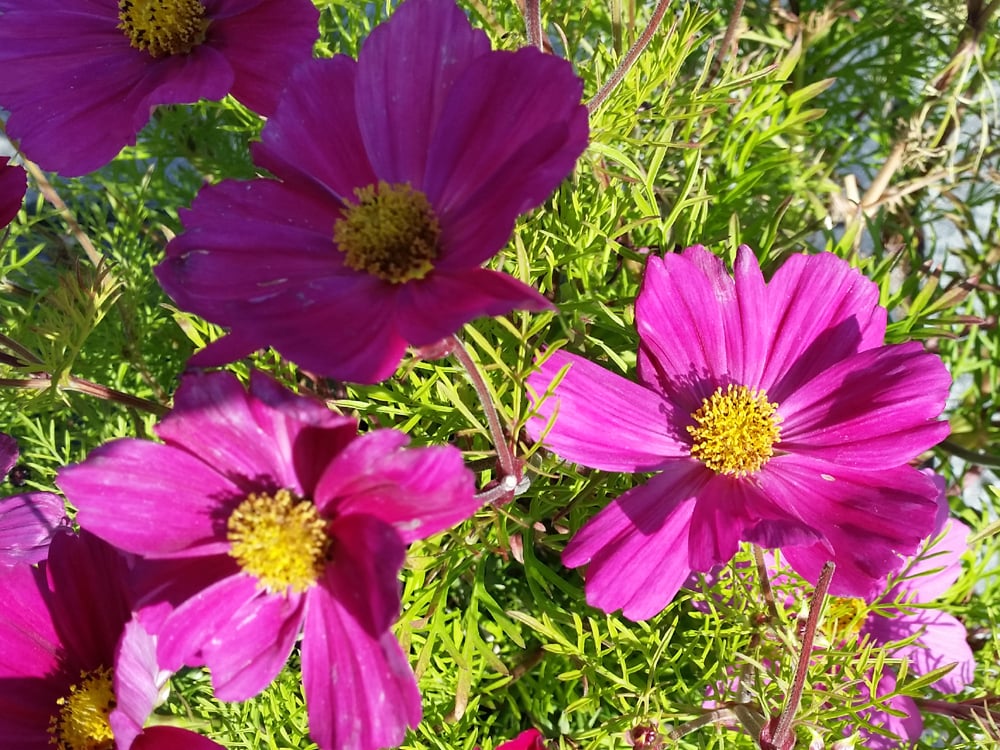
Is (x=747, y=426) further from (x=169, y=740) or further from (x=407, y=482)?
(x=169, y=740)

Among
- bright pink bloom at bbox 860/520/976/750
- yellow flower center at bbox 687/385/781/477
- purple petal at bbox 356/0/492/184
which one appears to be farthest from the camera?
bright pink bloom at bbox 860/520/976/750

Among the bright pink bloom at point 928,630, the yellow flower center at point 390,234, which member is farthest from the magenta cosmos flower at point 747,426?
the bright pink bloom at point 928,630

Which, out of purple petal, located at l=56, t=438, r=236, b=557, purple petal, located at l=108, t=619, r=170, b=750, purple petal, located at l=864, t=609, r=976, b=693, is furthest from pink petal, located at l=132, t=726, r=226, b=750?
purple petal, located at l=864, t=609, r=976, b=693

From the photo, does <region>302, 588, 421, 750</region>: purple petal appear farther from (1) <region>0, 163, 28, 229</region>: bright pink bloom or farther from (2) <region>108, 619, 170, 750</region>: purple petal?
(1) <region>0, 163, 28, 229</region>: bright pink bloom

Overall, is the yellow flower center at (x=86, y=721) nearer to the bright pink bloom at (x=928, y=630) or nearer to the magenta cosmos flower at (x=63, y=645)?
the magenta cosmos flower at (x=63, y=645)

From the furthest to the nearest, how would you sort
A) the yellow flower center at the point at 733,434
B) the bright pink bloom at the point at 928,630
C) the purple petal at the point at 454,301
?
the bright pink bloom at the point at 928,630 → the yellow flower center at the point at 733,434 → the purple petal at the point at 454,301

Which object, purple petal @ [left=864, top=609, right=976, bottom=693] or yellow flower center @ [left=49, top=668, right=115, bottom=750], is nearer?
yellow flower center @ [left=49, top=668, right=115, bottom=750]
